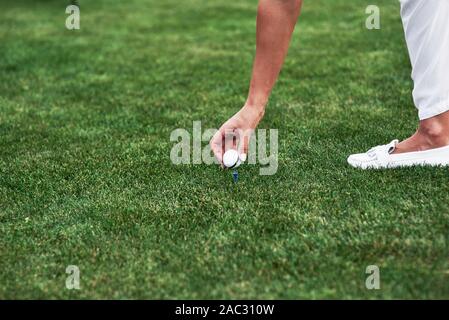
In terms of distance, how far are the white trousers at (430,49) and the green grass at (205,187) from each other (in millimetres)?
324

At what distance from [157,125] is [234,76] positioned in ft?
4.12

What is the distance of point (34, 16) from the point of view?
26.1ft

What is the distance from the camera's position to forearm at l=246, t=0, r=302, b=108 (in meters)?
3.09

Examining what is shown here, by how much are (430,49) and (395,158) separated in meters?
0.51

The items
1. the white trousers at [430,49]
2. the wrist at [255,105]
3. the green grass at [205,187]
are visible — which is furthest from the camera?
the wrist at [255,105]

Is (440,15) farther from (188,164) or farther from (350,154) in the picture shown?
(188,164)

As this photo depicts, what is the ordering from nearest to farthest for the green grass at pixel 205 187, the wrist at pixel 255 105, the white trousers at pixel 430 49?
the green grass at pixel 205 187
the white trousers at pixel 430 49
the wrist at pixel 255 105

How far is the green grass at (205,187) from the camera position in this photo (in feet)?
7.63

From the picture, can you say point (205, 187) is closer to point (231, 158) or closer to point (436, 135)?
point (231, 158)

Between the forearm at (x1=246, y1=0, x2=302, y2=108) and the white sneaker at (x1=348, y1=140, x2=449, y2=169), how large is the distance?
0.53 m

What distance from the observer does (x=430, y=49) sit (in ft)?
10.2

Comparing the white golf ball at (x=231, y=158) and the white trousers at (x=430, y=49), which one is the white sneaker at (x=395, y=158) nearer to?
the white trousers at (x=430, y=49)

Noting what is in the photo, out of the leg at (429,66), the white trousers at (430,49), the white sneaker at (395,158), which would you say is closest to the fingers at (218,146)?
the white sneaker at (395,158)
